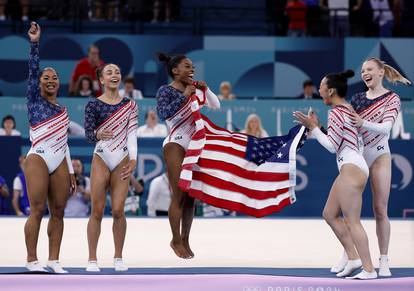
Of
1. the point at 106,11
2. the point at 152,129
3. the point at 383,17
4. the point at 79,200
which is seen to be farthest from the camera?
the point at 383,17

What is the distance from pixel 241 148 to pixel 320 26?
726cm

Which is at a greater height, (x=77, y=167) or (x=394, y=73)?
(x=394, y=73)

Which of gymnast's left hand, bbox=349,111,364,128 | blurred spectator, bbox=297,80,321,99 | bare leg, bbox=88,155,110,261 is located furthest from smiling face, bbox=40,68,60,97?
blurred spectator, bbox=297,80,321,99

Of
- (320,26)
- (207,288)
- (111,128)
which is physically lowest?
(207,288)

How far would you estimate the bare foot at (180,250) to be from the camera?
796cm

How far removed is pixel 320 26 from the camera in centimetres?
1493

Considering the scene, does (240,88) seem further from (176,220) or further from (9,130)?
(176,220)

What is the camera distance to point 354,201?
7086 millimetres

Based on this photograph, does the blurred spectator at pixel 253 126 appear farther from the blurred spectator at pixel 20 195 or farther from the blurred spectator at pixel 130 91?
the blurred spectator at pixel 20 195

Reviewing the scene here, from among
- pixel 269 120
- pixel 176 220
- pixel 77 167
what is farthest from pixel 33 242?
pixel 269 120

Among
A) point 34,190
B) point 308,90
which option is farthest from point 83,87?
point 34,190

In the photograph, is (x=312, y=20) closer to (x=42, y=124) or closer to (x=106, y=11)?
(x=106, y=11)

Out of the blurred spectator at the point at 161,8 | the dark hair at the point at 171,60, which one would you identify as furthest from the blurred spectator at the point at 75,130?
the dark hair at the point at 171,60

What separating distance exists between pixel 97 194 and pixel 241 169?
50.6 inches
